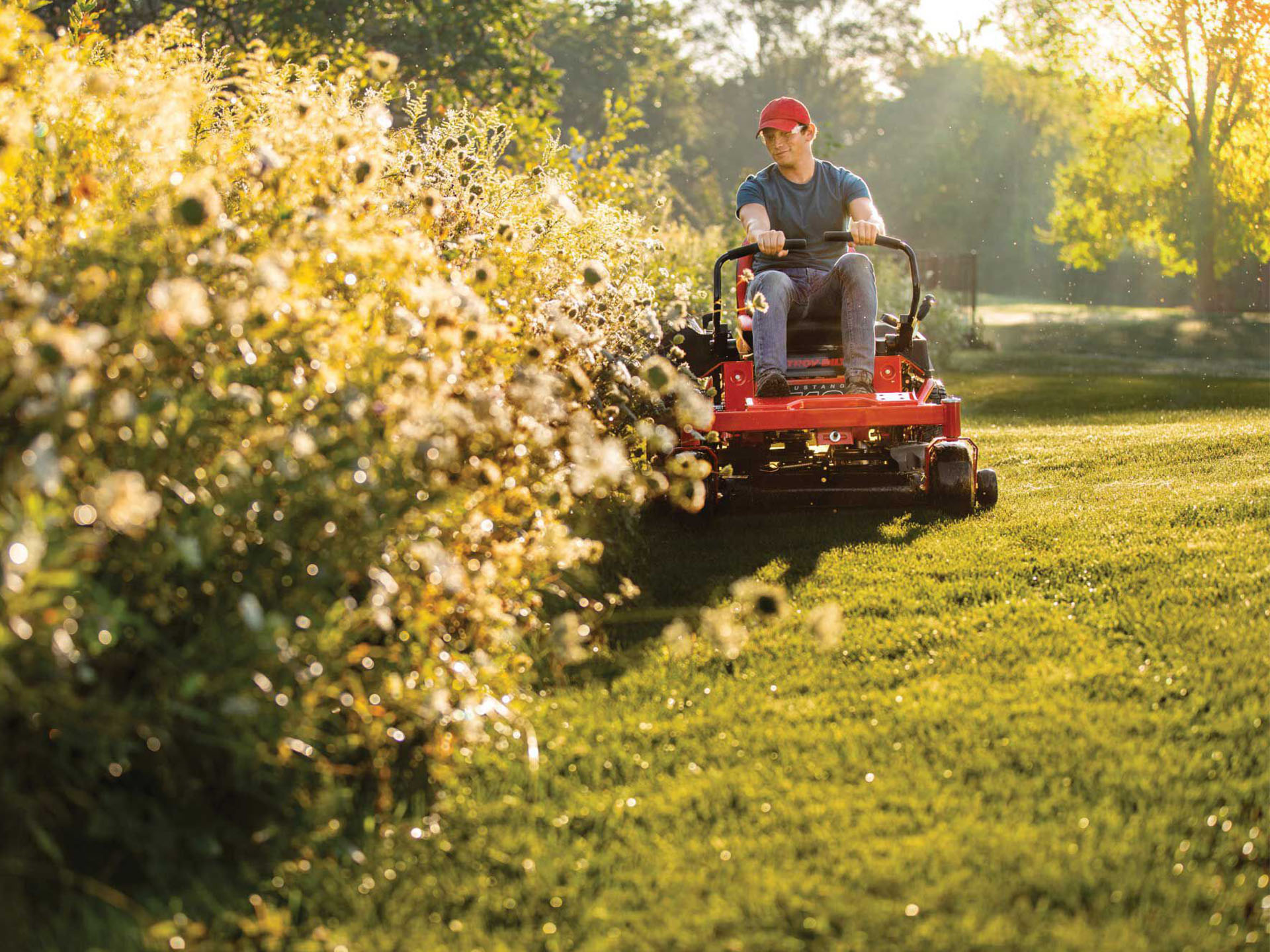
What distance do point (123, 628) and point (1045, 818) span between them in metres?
2.02

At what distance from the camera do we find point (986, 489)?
625cm

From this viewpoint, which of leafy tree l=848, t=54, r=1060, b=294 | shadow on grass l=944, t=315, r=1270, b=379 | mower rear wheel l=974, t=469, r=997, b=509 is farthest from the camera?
leafy tree l=848, t=54, r=1060, b=294

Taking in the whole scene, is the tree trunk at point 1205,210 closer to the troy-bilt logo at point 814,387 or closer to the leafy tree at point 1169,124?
the leafy tree at point 1169,124

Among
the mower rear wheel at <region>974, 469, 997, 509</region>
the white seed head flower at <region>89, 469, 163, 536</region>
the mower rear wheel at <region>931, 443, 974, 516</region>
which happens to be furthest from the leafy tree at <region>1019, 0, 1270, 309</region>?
the white seed head flower at <region>89, 469, 163, 536</region>

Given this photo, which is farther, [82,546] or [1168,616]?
[1168,616]

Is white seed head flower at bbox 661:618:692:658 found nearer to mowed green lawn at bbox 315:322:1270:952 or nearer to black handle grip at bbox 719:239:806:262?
mowed green lawn at bbox 315:322:1270:952

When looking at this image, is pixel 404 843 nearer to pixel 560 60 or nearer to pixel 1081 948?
pixel 1081 948

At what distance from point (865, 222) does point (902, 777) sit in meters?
3.63

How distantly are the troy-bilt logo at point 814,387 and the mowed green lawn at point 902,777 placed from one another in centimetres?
138

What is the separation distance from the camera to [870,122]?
61312 millimetres

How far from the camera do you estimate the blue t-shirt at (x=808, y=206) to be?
6.77 meters

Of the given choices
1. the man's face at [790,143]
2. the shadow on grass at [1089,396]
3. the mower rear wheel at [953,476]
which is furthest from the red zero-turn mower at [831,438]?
the shadow on grass at [1089,396]

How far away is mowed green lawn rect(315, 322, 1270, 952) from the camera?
255 cm

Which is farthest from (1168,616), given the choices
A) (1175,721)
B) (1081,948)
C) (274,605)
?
(274,605)
